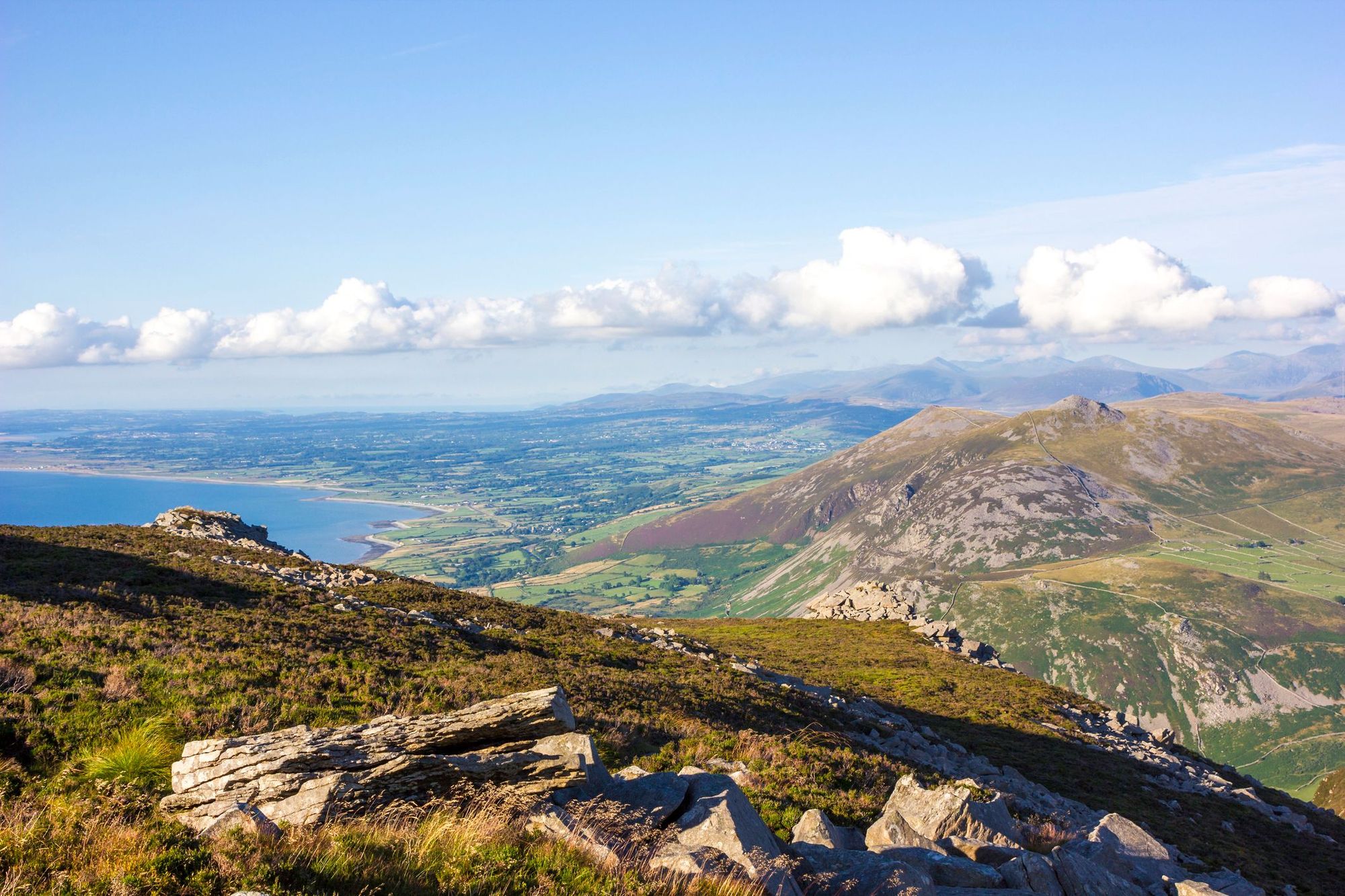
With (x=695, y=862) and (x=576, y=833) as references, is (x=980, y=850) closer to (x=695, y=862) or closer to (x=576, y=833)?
(x=695, y=862)

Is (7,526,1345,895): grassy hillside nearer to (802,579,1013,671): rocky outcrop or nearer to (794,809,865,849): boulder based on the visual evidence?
(794,809,865,849): boulder

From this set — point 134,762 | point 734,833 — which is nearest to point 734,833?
point 734,833

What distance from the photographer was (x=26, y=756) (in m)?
15.4

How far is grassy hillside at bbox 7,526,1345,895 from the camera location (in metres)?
9.91

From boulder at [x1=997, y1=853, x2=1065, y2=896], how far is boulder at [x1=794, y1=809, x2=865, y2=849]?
3.34m

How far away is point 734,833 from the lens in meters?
12.4

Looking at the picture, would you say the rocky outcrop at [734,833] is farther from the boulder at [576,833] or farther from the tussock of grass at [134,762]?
the tussock of grass at [134,762]

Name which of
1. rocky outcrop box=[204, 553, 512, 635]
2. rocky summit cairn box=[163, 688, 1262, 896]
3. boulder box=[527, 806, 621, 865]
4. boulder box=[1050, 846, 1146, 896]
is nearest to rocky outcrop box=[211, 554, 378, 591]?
rocky outcrop box=[204, 553, 512, 635]

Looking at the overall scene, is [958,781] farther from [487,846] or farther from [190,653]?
[190,653]

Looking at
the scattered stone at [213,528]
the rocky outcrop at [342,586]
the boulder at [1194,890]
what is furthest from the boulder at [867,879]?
the scattered stone at [213,528]

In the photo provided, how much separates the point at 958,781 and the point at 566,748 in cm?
1674

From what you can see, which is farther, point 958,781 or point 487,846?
point 958,781

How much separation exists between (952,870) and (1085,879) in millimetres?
3411

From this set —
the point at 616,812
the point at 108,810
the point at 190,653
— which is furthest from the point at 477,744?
the point at 190,653
